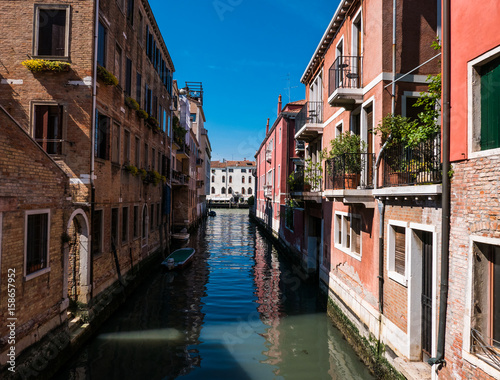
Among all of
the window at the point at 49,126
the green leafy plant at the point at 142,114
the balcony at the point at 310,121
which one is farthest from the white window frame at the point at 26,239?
Answer: the balcony at the point at 310,121

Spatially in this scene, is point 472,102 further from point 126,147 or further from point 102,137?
point 126,147

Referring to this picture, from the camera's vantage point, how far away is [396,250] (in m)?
7.14

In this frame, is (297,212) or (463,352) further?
(297,212)

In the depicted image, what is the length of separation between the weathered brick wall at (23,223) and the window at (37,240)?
143mm

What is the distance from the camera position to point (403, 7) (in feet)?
25.5

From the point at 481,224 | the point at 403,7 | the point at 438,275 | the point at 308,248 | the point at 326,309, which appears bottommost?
the point at 326,309

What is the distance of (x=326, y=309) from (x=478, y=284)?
7377 mm

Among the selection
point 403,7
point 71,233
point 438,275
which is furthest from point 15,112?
point 438,275

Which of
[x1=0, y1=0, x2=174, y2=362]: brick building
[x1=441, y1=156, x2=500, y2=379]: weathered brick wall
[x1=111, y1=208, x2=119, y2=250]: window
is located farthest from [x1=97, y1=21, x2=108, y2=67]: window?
[x1=441, y1=156, x2=500, y2=379]: weathered brick wall

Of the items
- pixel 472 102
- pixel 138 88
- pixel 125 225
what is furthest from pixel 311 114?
pixel 472 102

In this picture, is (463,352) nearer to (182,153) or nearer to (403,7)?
(403,7)

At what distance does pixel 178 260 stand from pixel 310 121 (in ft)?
29.5

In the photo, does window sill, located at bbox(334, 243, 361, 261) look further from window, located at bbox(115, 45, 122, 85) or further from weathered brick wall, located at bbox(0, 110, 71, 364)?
window, located at bbox(115, 45, 122, 85)

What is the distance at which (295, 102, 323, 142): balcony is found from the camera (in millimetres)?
13195
